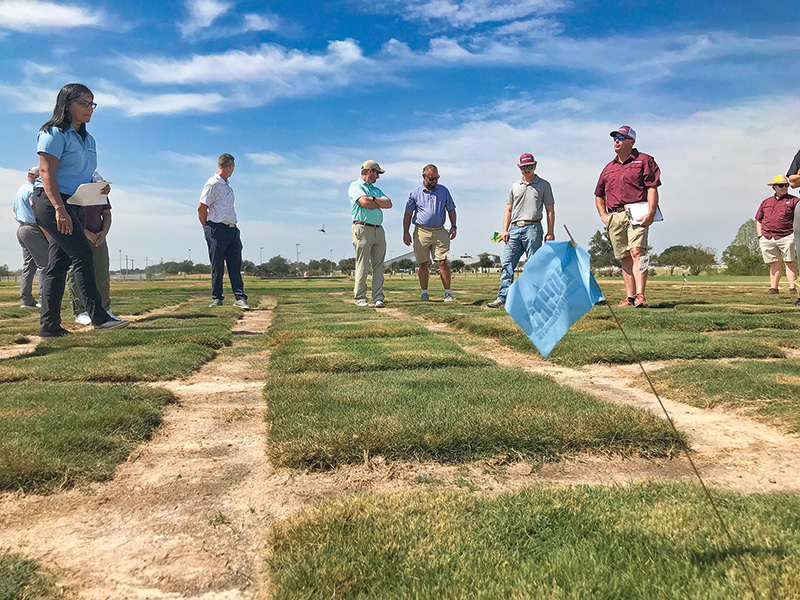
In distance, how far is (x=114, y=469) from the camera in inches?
107

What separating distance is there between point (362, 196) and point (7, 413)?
7.71 metres

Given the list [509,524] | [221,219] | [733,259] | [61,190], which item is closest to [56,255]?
[61,190]

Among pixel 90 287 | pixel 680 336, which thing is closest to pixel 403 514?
pixel 680 336

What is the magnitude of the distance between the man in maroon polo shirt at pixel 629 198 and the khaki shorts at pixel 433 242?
3087mm

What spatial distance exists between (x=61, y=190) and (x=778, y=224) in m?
13.0

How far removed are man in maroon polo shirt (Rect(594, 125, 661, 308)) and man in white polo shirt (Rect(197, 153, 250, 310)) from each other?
627 centimetres

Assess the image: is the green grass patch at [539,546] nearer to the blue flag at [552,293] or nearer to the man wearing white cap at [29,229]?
the blue flag at [552,293]

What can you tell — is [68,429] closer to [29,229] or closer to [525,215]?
[525,215]

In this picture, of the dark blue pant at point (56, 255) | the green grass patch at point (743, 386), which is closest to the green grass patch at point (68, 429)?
the dark blue pant at point (56, 255)

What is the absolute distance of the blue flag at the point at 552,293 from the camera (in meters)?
2.66

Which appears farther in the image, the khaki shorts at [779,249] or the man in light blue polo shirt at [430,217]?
the khaki shorts at [779,249]

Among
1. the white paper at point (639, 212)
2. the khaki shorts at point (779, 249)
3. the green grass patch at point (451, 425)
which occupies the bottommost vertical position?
the green grass patch at point (451, 425)

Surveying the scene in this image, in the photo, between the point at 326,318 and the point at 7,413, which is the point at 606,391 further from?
the point at 326,318

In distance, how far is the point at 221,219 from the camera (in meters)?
10.4
